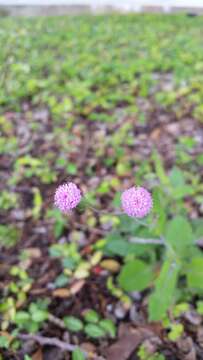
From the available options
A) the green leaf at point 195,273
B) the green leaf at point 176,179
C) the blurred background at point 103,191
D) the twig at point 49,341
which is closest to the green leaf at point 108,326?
the blurred background at point 103,191

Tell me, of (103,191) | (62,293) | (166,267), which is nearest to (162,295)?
(166,267)

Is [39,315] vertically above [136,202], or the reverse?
[136,202]

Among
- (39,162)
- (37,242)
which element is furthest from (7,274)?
(39,162)

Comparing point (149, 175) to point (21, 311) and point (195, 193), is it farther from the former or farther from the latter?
point (21, 311)

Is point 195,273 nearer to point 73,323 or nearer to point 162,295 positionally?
point 162,295

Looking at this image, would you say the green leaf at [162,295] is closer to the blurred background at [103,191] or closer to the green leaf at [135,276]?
the blurred background at [103,191]
